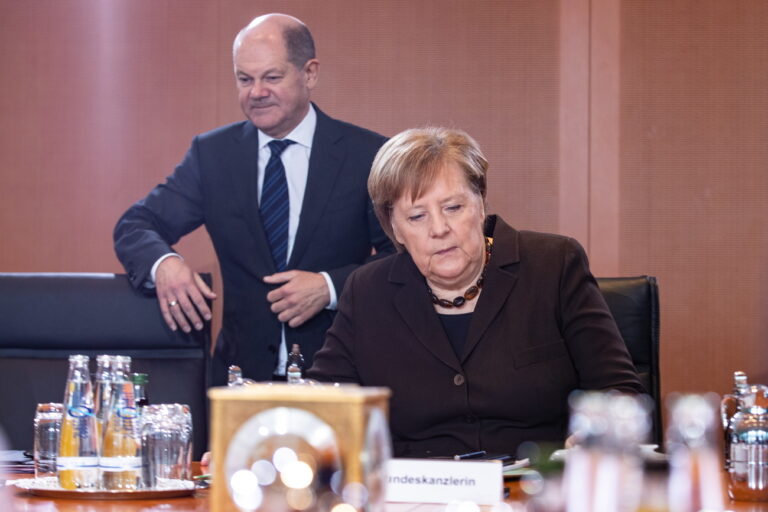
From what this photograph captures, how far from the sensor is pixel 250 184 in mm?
3180

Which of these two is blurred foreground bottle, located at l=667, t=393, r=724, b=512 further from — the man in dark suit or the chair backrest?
the man in dark suit

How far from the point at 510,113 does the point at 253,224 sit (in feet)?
4.41

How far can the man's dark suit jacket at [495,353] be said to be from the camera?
2.22 meters

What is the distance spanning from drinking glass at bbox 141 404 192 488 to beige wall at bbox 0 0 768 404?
233 cm

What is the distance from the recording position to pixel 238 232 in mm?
3145

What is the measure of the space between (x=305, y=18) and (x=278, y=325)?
1.50 m

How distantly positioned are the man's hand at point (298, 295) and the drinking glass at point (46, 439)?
1.08 m

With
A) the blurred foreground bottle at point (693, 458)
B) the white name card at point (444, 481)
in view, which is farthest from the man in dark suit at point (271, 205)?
the blurred foreground bottle at point (693, 458)

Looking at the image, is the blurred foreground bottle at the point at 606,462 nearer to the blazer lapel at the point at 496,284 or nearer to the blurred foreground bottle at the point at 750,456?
the blurred foreground bottle at the point at 750,456

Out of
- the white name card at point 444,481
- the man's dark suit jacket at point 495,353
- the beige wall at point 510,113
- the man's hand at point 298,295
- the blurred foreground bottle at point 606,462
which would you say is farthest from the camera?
the beige wall at point 510,113

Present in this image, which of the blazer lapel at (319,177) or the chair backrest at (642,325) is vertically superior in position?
the blazer lapel at (319,177)

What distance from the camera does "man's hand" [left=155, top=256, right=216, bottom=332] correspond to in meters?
2.72

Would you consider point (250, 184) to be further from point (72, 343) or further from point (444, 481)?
point (444, 481)

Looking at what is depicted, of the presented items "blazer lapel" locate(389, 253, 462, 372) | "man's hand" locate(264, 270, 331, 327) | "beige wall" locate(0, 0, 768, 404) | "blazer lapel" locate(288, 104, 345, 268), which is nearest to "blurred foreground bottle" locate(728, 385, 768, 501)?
"blazer lapel" locate(389, 253, 462, 372)
